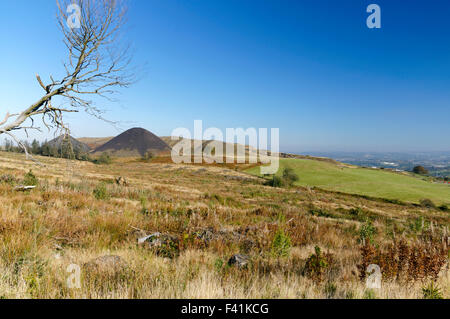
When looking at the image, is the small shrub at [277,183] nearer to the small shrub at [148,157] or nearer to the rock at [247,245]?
the rock at [247,245]

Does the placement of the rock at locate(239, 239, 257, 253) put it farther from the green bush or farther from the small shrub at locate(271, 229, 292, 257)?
the green bush

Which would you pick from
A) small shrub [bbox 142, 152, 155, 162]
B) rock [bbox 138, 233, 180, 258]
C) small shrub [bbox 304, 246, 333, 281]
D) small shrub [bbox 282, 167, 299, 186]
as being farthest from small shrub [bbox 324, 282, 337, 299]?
small shrub [bbox 142, 152, 155, 162]

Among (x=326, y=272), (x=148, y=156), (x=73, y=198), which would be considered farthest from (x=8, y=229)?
(x=148, y=156)

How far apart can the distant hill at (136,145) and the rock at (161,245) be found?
340 ft

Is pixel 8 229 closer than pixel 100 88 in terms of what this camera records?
Yes

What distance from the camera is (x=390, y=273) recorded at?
137 inches

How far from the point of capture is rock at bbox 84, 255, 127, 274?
3.21 m

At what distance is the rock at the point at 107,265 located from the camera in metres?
3.21

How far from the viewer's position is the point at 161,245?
459 cm

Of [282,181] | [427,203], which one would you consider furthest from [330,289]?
[282,181]

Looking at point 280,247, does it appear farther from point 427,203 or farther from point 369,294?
point 427,203

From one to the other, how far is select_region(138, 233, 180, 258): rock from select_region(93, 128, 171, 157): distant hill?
104 meters

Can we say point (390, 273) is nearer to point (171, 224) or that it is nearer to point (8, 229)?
point (171, 224)
